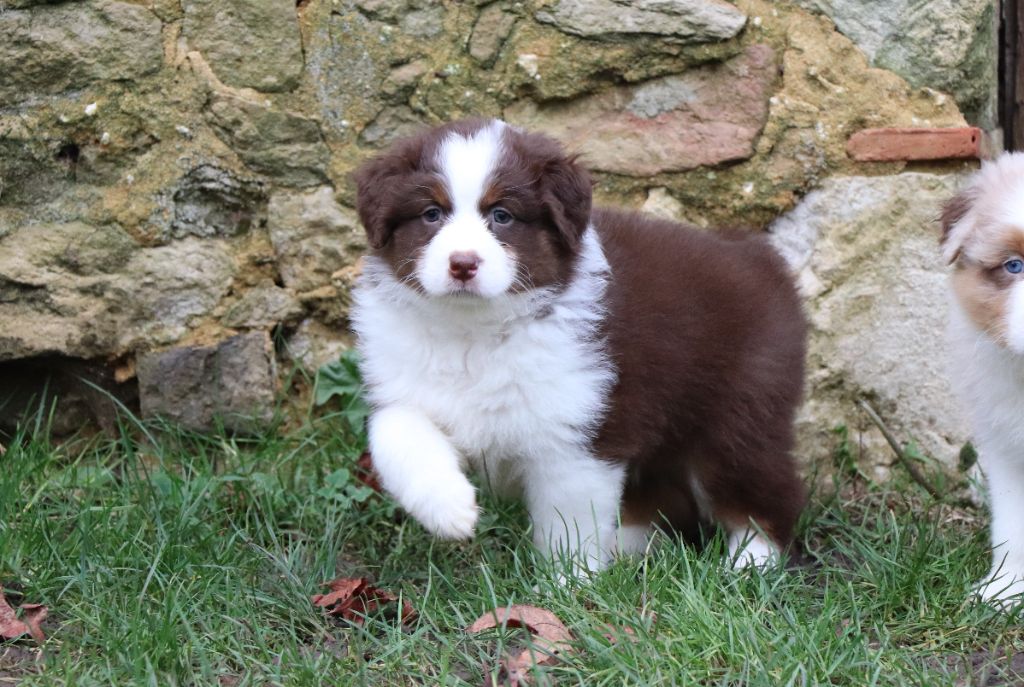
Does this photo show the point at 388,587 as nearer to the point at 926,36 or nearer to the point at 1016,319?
the point at 1016,319

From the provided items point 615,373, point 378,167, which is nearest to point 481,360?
point 615,373

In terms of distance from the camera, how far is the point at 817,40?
4.57m

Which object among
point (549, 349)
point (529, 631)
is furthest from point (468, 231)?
point (529, 631)

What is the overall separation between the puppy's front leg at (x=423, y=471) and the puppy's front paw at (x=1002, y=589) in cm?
145

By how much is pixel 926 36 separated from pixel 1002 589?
209 centimetres

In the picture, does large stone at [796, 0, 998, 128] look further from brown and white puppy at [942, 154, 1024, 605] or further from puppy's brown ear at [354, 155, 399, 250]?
puppy's brown ear at [354, 155, 399, 250]

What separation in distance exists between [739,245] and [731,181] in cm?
54

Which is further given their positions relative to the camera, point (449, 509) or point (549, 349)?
point (549, 349)

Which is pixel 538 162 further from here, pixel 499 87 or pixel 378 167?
pixel 499 87

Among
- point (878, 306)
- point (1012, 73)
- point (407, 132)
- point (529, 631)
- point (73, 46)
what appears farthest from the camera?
point (1012, 73)

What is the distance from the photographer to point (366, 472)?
4477 mm

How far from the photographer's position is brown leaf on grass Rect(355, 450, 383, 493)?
4387mm

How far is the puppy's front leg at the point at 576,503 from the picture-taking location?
3.64 m

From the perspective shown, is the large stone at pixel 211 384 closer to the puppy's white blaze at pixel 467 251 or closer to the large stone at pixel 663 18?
the puppy's white blaze at pixel 467 251
